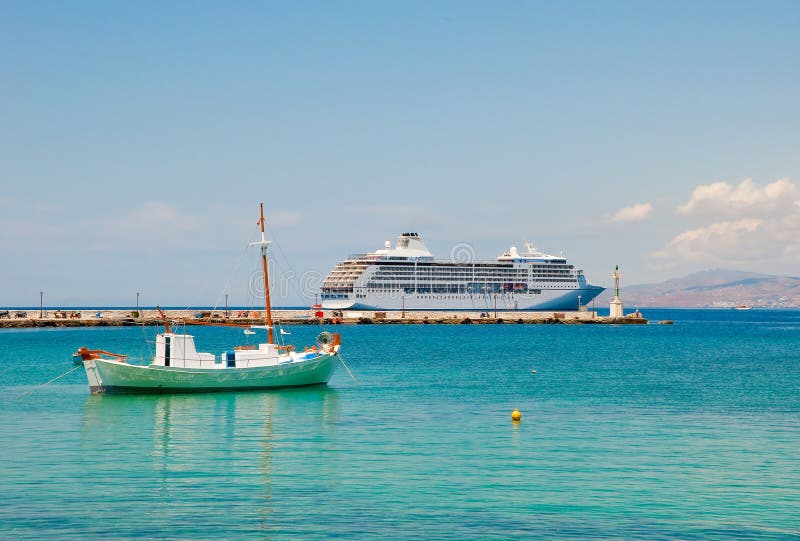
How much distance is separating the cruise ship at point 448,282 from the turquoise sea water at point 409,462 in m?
106

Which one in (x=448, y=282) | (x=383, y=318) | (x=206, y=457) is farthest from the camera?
(x=448, y=282)

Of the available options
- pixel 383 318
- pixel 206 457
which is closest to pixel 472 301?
pixel 383 318

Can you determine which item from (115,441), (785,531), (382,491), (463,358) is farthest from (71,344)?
(785,531)

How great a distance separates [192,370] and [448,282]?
4653 inches

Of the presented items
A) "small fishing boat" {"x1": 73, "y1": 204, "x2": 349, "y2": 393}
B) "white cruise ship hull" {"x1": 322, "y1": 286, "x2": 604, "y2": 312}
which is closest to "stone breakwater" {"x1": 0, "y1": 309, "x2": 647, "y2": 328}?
"white cruise ship hull" {"x1": 322, "y1": 286, "x2": 604, "y2": 312}

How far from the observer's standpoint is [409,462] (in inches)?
843

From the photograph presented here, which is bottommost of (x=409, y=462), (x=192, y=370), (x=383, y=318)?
(x=409, y=462)

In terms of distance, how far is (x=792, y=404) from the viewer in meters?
33.7

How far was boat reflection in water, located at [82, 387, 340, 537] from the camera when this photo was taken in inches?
653

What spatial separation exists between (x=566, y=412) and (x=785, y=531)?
15779 mm

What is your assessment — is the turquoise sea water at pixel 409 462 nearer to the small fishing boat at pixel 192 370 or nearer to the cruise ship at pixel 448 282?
the small fishing boat at pixel 192 370

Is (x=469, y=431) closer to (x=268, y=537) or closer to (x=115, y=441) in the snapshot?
(x=115, y=441)

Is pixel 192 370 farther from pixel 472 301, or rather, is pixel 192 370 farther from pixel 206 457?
pixel 472 301

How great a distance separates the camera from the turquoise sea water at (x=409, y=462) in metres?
15.9
